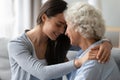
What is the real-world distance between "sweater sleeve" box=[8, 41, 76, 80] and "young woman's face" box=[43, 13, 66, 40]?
0.19 metres

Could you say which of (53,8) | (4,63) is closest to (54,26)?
(53,8)

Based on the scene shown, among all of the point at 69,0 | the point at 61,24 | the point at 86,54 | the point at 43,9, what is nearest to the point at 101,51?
the point at 86,54

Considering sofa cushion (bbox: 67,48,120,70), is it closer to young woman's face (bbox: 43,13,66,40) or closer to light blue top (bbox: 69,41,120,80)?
young woman's face (bbox: 43,13,66,40)

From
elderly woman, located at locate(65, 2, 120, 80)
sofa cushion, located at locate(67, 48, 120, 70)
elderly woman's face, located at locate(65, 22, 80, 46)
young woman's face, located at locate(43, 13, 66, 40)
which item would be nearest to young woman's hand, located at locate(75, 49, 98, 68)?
elderly woman, located at locate(65, 2, 120, 80)

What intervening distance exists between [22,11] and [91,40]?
1.30 m

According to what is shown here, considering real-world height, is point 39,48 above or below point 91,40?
below

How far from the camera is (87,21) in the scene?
4.16ft

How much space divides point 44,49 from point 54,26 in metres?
0.23

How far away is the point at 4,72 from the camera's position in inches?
85.3

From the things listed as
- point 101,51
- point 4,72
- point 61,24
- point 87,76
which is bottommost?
point 4,72

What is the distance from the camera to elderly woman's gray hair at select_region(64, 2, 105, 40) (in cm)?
127

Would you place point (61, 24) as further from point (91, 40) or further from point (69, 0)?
point (69, 0)

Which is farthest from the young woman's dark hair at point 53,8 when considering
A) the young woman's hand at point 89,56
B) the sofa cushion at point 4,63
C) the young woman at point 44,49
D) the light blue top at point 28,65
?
the sofa cushion at point 4,63

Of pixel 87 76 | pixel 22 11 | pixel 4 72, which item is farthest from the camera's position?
pixel 22 11
